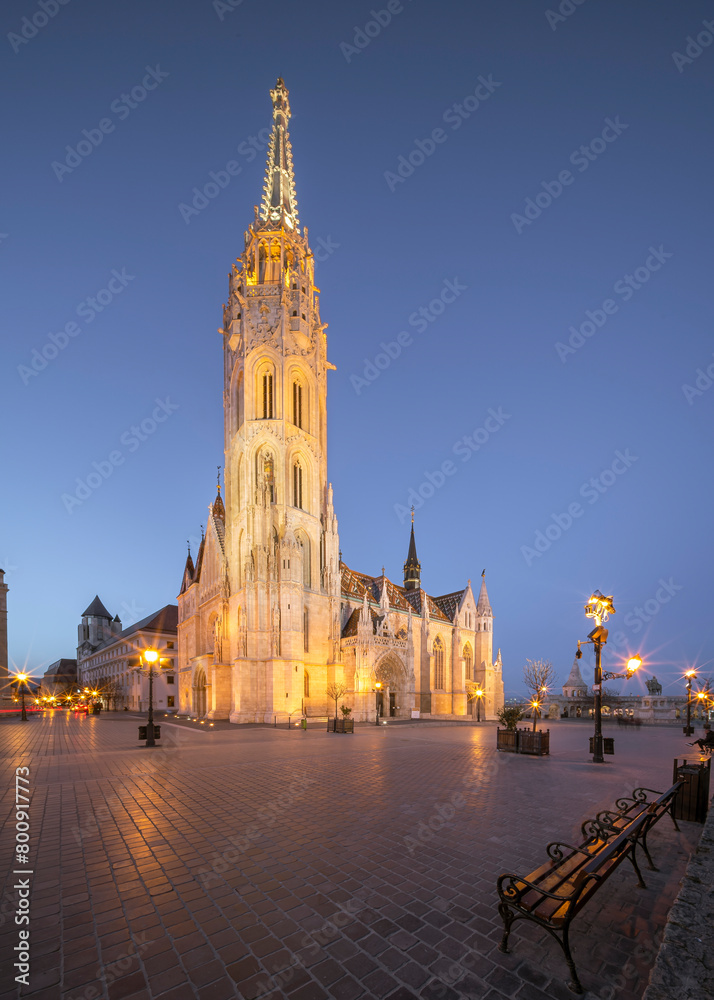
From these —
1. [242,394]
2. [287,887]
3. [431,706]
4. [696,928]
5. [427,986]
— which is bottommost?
[431,706]

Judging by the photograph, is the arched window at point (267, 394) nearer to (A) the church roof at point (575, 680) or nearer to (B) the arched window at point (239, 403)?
(B) the arched window at point (239, 403)

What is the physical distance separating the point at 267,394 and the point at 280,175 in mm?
27343

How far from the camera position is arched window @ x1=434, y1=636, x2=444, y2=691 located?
47.8 meters

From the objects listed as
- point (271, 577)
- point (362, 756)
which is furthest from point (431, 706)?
point (362, 756)

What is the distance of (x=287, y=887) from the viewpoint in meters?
5.18

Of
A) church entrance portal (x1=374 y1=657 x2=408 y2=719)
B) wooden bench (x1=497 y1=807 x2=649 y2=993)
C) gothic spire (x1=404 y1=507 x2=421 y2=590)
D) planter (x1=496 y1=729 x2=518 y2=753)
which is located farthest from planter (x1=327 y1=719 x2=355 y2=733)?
gothic spire (x1=404 y1=507 x2=421 y2=590)

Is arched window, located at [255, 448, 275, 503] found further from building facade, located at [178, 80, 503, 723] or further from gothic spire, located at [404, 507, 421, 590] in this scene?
gothic spire, located at [404, 507, 421, 590]

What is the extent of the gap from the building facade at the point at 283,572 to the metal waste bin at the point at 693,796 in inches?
1120

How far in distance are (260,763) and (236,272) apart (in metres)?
44.6

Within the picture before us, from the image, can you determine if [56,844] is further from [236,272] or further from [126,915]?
[236,272]

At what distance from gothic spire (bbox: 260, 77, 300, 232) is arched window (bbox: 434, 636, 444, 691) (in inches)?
1781

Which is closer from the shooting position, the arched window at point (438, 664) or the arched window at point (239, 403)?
the arched window at point (239, 403)

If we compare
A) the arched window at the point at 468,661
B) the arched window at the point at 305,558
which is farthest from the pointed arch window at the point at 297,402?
the arched window at the point at 468,661

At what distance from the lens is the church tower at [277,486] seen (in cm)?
3412
